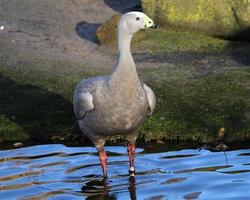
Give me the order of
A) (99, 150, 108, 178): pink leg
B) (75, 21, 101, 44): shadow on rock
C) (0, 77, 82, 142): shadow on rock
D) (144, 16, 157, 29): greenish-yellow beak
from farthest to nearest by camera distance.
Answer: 1. (75, 21, 101, 44): shadow on rock
2. (0, 77, 82, 142): shadow on rock
3. (99, 150, 108, 178): pink leg
4. (144, 16, 157, 29): greenish-yellow beak

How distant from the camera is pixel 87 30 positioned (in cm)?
1939

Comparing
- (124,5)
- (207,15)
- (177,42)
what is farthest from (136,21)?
(124,5)

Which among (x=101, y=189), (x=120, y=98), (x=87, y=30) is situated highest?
(x=87, y=30)

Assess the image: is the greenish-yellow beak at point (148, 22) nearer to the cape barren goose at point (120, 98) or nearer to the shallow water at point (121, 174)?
the cape barren goose at point (120, 98)

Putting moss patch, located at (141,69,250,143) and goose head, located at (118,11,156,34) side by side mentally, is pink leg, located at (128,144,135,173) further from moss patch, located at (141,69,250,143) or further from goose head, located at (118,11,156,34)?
goose head, located at (118,11,156,34)

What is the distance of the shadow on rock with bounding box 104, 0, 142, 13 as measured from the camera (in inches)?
834

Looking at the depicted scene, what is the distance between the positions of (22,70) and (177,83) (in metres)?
3.49

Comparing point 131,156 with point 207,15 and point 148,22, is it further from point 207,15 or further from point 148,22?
point 207,15

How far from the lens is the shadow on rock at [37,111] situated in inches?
500

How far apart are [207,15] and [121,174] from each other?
9.03 metres

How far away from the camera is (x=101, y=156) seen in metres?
10.7

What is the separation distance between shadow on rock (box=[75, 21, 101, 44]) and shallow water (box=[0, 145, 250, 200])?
23.7ft

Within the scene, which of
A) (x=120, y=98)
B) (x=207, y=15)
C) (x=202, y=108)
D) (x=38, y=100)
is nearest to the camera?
(x=120, y=98)

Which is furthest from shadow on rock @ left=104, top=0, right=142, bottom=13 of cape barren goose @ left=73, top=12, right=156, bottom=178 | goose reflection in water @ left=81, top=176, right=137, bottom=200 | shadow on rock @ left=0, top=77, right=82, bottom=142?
goose reflection in water @ left=81, top=176, right=137, bottom=200
